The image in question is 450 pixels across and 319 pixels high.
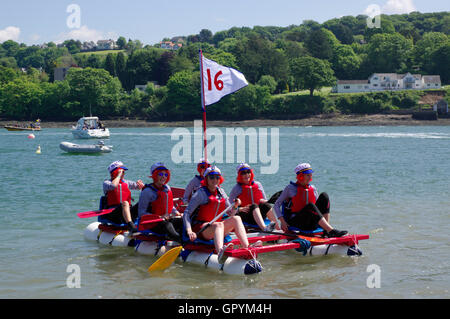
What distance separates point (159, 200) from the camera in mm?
13469


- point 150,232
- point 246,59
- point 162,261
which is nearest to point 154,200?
point 150,232

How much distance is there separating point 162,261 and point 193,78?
11848 cm

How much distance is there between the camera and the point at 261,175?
34219 mm

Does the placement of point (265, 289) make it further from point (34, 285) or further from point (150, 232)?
point (34, 285)

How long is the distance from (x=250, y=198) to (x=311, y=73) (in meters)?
120

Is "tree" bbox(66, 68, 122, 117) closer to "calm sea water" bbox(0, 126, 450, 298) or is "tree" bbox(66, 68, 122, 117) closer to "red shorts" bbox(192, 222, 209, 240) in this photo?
"calm sea water" bbox(0, 126, 450, 298)

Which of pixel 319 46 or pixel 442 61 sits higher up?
pixel 319 46

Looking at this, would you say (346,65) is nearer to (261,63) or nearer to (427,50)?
(427,50)

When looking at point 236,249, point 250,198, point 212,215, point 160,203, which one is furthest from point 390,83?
point 236,249

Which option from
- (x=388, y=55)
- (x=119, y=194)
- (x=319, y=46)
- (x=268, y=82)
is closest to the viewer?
(x=119, y=194)

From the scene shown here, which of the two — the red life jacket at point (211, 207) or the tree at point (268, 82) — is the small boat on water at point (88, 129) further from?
the red life jacket at point (211, 207)

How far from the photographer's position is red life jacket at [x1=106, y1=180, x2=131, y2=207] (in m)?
14.5

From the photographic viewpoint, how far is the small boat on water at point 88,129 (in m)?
73.4

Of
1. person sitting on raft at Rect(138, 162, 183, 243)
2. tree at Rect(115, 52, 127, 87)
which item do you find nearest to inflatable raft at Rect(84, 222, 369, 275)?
person sitting on raft at Rect(138, 162, 183, 243)
